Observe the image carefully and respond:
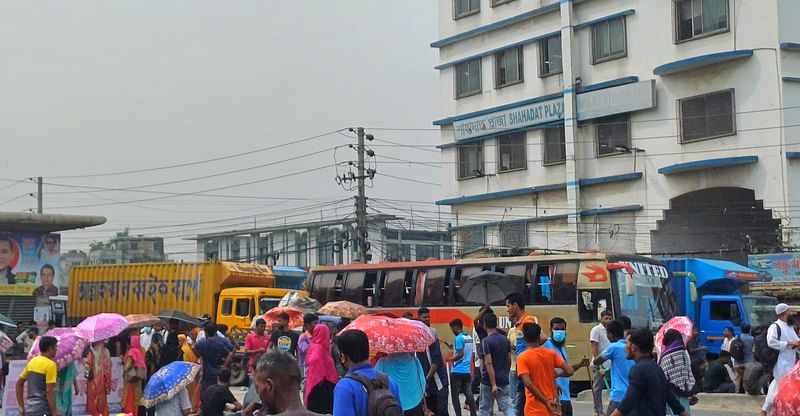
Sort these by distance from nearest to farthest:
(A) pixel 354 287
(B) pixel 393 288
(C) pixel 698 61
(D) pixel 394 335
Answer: (D) pixel 394 335 → (B) pixel 393 288 → (A) pixel 354 287 → (C) pixel 698 61

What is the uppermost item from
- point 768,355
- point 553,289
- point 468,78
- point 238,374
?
point 468,78

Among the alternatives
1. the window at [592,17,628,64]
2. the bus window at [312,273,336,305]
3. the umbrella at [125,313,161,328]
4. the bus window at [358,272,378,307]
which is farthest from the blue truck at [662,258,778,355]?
the umbrella at [125,313,161,328]

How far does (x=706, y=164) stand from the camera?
126 feet

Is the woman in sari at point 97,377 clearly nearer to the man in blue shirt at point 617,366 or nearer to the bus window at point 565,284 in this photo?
the man in blue shirt at point 617,366

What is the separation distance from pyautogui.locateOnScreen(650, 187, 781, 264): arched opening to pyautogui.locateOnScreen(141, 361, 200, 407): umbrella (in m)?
30.9

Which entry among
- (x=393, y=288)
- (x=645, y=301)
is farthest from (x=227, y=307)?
(x=645, y=301)

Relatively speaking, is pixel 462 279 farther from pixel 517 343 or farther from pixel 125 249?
pixel 125 249

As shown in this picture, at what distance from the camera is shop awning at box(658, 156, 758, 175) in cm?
3719

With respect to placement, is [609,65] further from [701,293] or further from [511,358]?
[511,358]

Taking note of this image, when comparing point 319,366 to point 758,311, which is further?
point 758,311

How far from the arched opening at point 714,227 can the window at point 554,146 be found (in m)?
5.06

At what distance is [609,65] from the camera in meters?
42.5

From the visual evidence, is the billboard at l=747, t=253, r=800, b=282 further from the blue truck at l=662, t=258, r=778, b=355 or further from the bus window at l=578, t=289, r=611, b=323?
the bus window at l=578, t=289, r=611, b=323

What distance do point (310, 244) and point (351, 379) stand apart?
6093 cm
